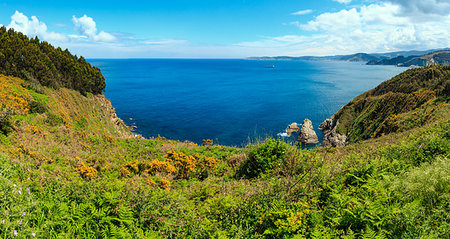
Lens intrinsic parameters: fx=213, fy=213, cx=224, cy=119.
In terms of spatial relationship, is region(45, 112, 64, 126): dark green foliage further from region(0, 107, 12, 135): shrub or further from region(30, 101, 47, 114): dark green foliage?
region(0, 107, 12, 135): shrub

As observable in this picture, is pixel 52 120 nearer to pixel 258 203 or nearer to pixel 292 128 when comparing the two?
pixel 258 203

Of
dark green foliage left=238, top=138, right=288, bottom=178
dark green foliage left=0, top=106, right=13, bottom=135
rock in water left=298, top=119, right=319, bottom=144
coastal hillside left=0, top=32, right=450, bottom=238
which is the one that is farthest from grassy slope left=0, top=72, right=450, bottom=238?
rock in water left=298, top=119, right=319, bottom=144

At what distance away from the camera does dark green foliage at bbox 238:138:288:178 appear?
31.2 feet

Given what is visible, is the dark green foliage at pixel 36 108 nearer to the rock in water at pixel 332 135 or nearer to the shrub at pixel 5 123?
the shrub at pixel 5 123

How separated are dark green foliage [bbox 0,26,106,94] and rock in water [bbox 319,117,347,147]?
171 feet

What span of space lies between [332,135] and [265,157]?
50.6 metres

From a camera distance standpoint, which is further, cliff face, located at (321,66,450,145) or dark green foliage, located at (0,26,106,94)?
dark green foliage, located at (0,26,106,94)

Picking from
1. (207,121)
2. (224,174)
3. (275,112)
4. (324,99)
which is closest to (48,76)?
(224,174)

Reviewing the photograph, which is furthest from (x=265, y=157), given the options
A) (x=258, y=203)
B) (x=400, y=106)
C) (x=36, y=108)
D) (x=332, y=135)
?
(x=332, y=135)

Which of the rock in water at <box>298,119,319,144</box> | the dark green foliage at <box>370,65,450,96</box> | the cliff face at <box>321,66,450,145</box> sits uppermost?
the dark green foliage at <box>370,65,450,96</box>

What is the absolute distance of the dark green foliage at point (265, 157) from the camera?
9509 millimetres

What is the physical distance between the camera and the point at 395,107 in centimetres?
3834

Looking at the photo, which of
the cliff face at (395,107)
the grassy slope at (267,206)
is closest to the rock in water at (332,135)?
the cliff face at (395,107)

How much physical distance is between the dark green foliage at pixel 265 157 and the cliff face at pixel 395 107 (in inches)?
798
